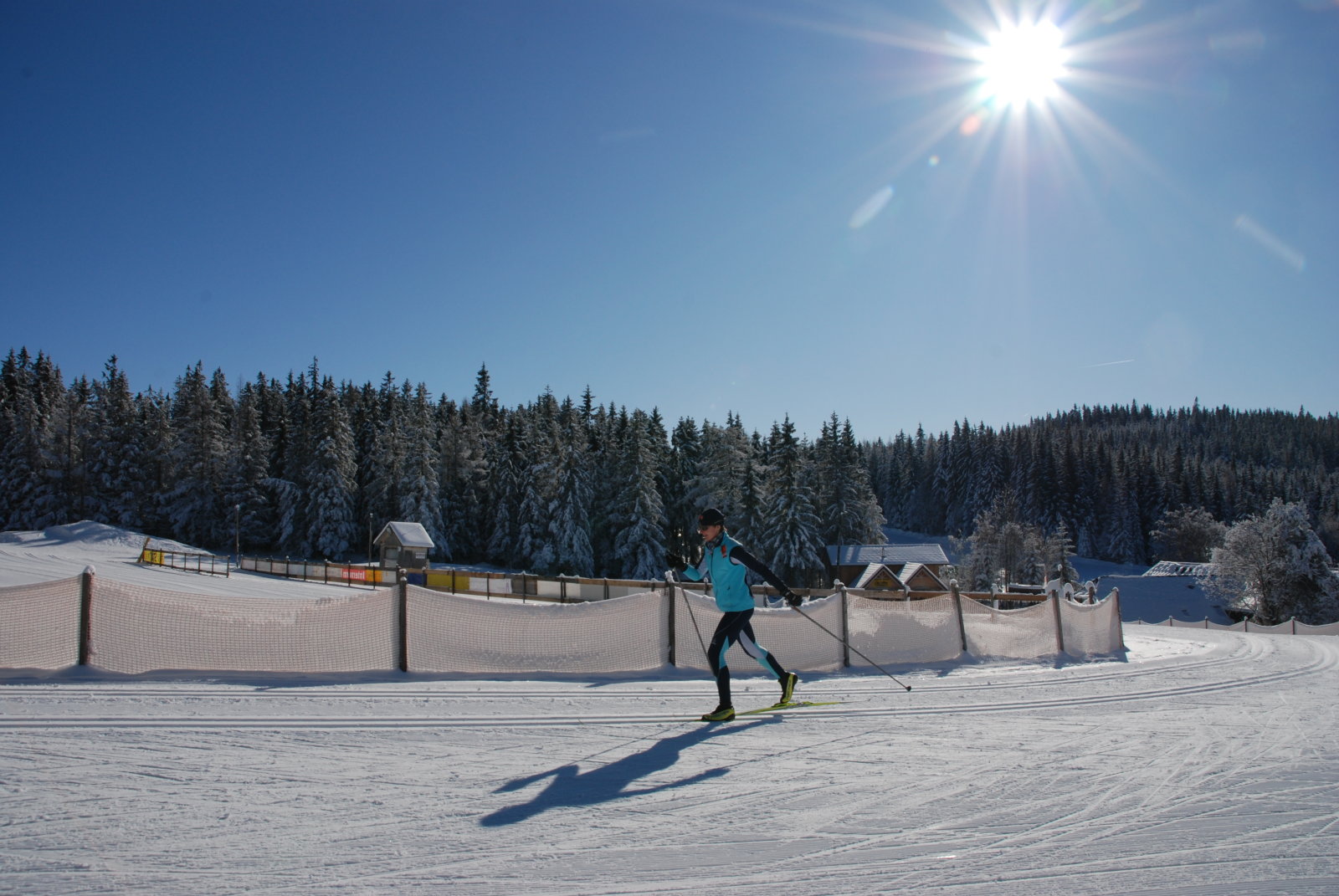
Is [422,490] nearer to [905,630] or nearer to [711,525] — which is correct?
[905,630]

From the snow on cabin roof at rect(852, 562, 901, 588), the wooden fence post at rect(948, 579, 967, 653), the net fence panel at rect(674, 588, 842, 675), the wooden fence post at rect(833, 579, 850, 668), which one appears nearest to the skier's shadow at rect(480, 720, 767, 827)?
the net fence panel at rect(674, 588, 842, 675)

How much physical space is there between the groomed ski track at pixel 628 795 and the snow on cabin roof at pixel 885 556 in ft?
173

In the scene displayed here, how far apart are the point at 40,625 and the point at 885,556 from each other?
57.3 metres

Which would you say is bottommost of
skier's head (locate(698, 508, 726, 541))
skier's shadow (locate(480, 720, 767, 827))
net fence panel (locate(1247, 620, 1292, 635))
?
net fence panel (locate(1247, 620, 1292, 635))

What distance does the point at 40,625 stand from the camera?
23.1 feet

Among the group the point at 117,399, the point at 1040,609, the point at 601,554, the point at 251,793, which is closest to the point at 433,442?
the point at 601,554

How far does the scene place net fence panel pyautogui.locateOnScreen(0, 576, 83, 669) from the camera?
22.5 feet

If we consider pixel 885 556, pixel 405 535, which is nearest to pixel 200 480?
pixel 405 535

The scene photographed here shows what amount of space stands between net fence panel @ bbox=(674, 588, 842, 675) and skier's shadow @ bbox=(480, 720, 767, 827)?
4119mm

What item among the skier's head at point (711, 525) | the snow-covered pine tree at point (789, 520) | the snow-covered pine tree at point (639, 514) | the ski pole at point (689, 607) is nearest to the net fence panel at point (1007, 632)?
the ski pole at point (689, 607)

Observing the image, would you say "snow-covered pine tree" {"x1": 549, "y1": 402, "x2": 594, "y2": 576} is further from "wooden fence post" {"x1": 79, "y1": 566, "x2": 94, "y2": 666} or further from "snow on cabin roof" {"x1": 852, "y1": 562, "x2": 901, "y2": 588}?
"wooden fence post" {"x1": 79, "y1": 566, "x2": 94, "y2": 666}

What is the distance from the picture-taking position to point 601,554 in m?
59.1

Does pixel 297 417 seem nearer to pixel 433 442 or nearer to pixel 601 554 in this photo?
pixel 433 442

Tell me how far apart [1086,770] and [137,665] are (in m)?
8.31
